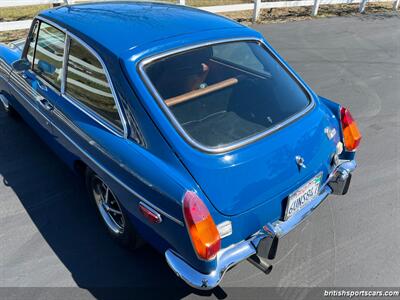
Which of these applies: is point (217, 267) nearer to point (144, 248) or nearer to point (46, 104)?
point (144, 248)

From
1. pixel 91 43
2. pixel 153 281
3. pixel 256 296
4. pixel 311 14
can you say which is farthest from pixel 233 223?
pixel 311 14

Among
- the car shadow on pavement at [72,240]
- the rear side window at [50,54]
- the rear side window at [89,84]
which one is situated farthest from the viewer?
→ the rear side window at [50,54]

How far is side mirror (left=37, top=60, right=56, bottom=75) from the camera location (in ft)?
10.7

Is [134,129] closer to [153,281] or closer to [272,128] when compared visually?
[272,128]

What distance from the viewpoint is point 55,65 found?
319cm

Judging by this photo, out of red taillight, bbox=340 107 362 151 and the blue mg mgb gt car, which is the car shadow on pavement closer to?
the blue mg mgb gt car

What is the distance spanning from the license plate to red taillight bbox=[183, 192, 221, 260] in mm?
687

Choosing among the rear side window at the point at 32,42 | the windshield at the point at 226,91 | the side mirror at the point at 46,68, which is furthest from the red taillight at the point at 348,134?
the rear side window at the point at 32,42

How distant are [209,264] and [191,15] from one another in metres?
2.07

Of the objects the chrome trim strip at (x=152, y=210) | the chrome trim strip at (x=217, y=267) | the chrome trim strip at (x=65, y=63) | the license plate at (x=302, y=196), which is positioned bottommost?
the chrome trim strip at (x=217, y=267)

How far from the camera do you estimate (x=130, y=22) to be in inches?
110

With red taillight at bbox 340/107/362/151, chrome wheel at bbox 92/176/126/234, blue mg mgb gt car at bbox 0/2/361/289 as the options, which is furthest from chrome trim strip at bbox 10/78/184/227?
red taillight at bbox 340/107/362/151

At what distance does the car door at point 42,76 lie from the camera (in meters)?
3.14

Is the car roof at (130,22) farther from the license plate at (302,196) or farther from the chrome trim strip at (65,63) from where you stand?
the license plate at (302,196)
